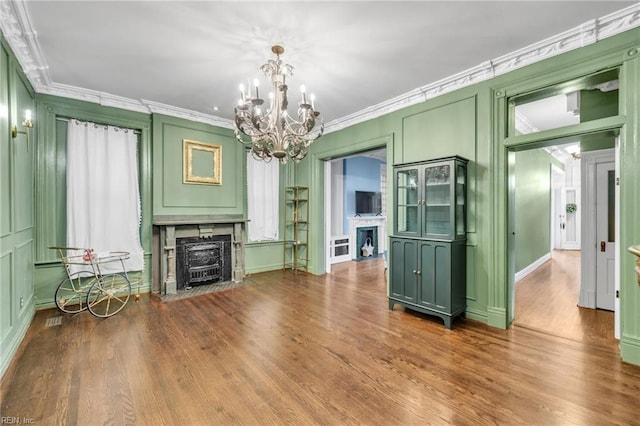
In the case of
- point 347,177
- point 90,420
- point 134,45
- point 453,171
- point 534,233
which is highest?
point 134,45

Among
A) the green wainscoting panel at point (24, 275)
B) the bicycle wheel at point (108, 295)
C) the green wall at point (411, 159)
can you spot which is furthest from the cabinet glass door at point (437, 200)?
the green wainscoting panel at point (24, 275)

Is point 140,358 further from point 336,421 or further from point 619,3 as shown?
point 619,3

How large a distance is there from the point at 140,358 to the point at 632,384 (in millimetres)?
4108

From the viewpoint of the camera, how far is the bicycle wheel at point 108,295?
148 inches

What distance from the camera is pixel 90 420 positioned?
1849mm

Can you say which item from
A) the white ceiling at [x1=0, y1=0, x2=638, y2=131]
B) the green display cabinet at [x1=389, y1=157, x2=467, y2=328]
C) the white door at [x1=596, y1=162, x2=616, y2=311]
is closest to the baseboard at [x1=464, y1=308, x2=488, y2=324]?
the green display cabinet at [x1=389, y1=157, x2=467, y2=328]

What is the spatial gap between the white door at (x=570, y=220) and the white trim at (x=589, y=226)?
6.77 m

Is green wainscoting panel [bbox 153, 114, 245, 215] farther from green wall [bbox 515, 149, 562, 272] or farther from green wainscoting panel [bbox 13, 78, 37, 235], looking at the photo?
green wall [bbox 515, 149, 562, 272]

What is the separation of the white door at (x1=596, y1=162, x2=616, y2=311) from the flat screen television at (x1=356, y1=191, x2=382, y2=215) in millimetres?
4934

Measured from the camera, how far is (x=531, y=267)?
604 cm

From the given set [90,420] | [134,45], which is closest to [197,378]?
[90,420]

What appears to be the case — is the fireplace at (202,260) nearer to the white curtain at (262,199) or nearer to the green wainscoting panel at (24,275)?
the white curtain at (262,199)

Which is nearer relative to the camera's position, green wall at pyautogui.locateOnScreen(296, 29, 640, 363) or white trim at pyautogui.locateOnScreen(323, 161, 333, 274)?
green wall at pyautogui.locateOnScreen(296, 29, 640, 363)

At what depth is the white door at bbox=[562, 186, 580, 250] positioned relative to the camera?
29.8ft
